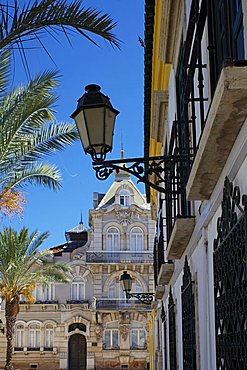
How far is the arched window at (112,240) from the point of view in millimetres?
52219

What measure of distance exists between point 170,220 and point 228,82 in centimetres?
699

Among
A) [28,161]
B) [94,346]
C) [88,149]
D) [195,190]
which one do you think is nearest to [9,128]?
[28,161]

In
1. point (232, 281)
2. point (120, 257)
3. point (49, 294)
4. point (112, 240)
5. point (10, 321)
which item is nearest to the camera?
point (232, 281)

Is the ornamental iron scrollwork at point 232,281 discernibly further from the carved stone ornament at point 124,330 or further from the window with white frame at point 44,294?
the window with white frame at point 44,294

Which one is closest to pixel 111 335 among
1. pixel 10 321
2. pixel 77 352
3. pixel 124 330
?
pixel 124 330

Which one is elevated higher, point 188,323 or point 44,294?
point 44,294

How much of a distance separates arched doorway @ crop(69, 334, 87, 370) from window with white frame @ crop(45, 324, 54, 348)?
132 centimetres

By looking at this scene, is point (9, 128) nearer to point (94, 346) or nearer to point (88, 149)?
point (88, 149)

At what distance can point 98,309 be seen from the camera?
50.2 meters

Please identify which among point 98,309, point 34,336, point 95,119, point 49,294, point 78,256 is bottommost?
point 34,336

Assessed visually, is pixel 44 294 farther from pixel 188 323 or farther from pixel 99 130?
pixel 99 130

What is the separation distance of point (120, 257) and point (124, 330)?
5.09 m

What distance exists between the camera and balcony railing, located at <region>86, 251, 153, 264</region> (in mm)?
51312

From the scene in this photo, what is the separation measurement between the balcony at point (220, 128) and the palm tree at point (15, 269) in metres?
24.9
